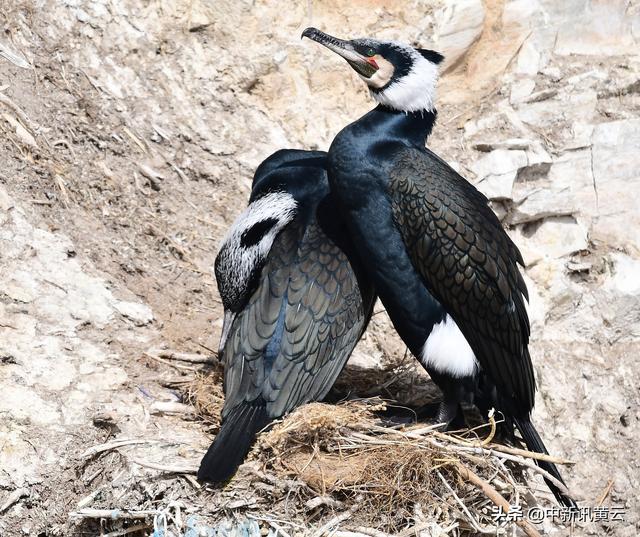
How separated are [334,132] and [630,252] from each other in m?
1.88

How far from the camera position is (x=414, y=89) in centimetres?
426

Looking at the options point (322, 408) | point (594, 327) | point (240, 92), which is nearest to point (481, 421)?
point (322, 408)

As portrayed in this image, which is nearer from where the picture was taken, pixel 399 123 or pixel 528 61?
pixel 399 123

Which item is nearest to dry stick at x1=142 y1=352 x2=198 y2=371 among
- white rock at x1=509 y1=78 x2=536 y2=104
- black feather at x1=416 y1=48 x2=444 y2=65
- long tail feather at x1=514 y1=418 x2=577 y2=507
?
long tail feather at x1=514 y1=418 x2=577 y2=507

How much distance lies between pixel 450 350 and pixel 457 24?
110 inches

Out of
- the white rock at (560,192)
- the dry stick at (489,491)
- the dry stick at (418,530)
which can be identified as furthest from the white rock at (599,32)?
the dry stick at (418,530)

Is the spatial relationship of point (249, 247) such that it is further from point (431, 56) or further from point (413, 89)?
point (431, 56)

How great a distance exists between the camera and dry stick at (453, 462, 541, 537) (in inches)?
154

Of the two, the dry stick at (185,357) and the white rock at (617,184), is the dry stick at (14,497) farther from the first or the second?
the white rock at (617,184)

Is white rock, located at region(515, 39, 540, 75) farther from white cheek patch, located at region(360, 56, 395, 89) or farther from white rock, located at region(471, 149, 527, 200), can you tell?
white cheek patch, located at region(360, 56, 395, 89)

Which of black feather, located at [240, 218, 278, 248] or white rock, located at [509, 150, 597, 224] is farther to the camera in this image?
white rock, located at [509, 150, 597, 224]

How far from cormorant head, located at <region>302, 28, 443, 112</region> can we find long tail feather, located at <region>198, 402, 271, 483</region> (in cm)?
140

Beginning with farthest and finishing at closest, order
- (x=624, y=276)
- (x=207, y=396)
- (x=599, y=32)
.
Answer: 1. (x=599, y=32)
2. (x=624, y=276)
3. (x=207, y=396)

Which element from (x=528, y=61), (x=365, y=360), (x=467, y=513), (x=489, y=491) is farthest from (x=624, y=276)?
(x=467, y=513)
